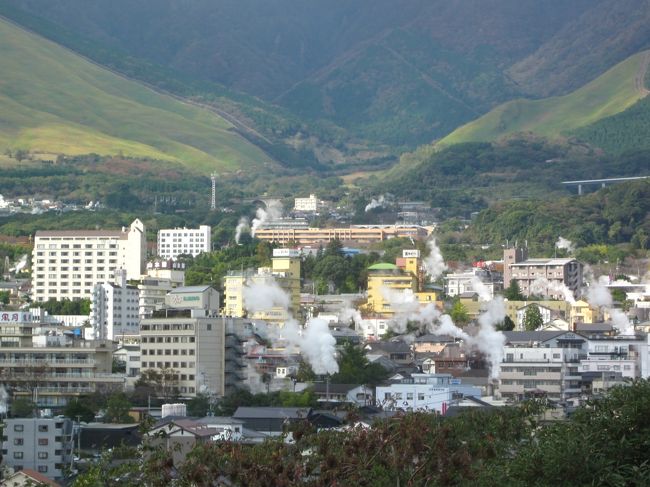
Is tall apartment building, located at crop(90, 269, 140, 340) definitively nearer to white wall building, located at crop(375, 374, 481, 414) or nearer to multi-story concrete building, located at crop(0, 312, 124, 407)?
multi-story concrete building, located at crop(0, 312, 124, 407)

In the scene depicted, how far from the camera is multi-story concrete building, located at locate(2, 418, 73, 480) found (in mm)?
47625

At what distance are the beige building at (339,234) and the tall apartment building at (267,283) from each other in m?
32.6

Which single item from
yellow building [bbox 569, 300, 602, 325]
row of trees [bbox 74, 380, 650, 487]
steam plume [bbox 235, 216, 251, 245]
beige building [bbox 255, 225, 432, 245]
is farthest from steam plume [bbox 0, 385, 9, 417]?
beige building [bbox 255, 225, 432, 245]

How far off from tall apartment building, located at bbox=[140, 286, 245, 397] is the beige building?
56.7m

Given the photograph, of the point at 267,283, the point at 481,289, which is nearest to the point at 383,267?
the point at 481,289

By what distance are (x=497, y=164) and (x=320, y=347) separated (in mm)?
88026

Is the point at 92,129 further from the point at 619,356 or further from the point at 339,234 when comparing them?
the point at 619,356

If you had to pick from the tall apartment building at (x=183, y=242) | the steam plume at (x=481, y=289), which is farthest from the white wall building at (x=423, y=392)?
the tall apartment building at (x=183, y=242)

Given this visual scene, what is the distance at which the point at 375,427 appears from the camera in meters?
32.3

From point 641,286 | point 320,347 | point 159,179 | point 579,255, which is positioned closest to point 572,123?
point 159,179

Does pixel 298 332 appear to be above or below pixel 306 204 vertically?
below

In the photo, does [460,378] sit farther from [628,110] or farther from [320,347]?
[628,110]

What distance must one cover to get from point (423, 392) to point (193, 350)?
8.33 meters

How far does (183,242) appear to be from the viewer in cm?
11731
